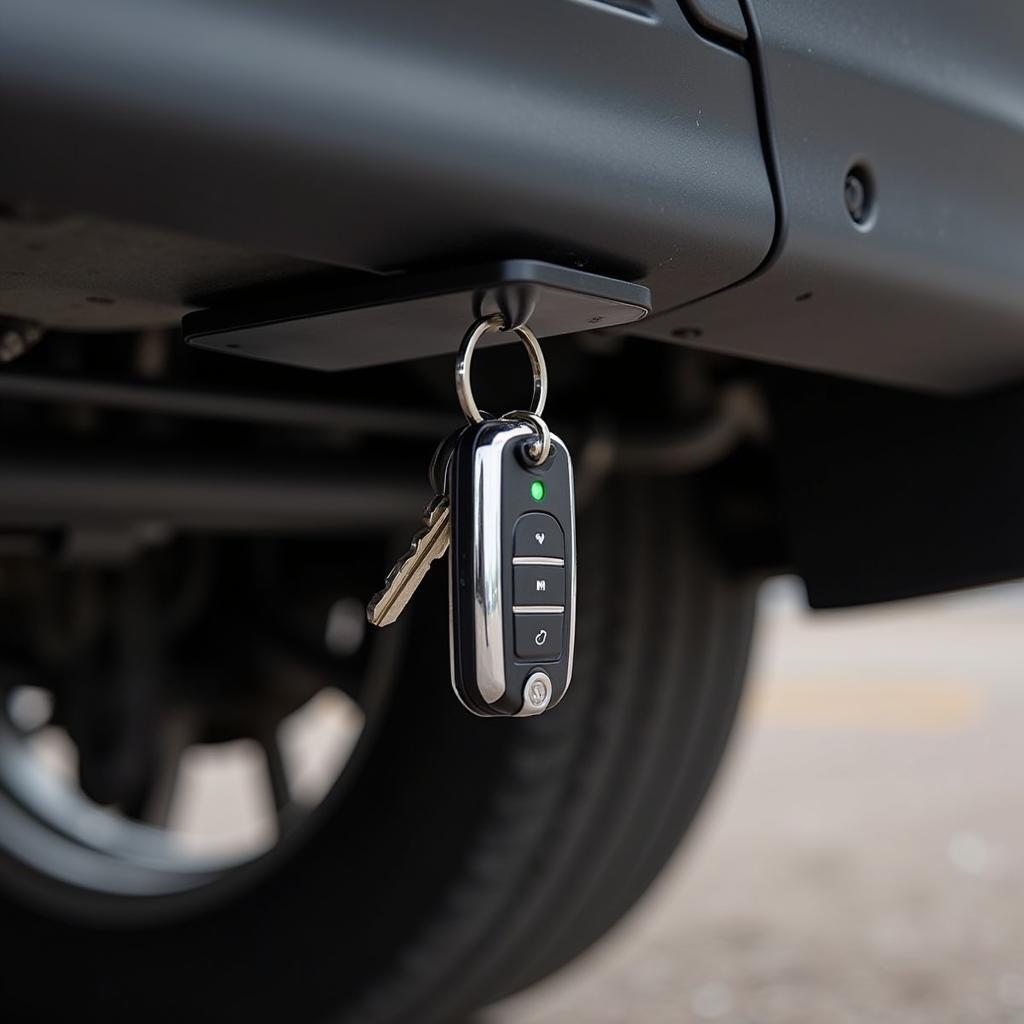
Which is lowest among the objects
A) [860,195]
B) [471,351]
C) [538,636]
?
[538,636]

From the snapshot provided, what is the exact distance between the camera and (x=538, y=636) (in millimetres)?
746

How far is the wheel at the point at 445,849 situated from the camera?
4.98ft

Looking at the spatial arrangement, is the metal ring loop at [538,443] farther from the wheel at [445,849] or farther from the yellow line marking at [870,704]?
the yellow line marking at [870,704]

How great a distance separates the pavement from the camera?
2.00 m

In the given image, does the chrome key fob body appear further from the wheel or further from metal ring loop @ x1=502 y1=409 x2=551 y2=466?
the wheel

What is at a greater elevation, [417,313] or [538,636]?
[417,313]

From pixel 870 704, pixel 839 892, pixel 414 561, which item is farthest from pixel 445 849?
pixel 870 704

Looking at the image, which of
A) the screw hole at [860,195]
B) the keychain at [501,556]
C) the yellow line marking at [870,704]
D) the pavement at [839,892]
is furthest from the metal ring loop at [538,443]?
the yellow line marking at [870,704]

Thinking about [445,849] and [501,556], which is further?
[445,849]

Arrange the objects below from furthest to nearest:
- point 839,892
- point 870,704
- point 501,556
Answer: point 870,704 < point 839,892 < point 501,556

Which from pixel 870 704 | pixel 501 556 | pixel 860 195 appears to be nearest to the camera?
pixel 501 556

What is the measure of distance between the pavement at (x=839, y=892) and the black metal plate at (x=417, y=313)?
27.7 inches

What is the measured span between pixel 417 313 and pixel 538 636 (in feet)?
0.58

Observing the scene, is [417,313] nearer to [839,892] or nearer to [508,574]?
[508,574]
